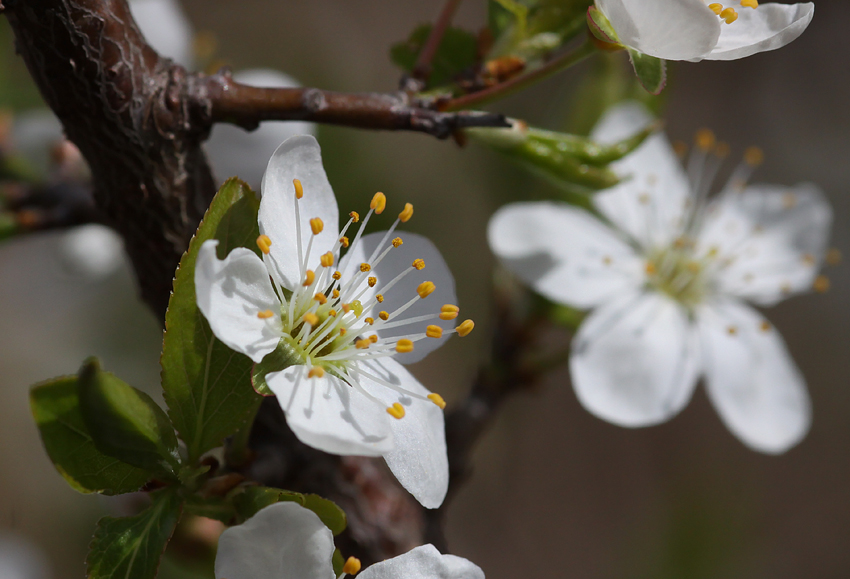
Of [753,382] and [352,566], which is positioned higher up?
[352,566]

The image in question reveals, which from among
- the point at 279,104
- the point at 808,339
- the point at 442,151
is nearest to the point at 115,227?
the point at 279,104

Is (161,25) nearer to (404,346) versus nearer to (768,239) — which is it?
(404,346)

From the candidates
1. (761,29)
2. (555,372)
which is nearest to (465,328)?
(761,29)

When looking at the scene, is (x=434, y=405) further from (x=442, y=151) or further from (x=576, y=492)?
(x=576, y=492)

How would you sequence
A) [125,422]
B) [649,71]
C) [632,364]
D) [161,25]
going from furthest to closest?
[161,25]
[632,364]
[649,71]
[125,422]

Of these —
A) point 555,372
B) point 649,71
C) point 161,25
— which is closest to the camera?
point 649,71

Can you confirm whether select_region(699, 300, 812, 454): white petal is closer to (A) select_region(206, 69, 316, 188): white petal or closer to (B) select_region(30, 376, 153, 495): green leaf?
(A) select_region(206, 69, 316, 188): white petal

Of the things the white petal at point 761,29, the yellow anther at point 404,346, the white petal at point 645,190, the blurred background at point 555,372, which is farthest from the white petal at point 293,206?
the blurred background at point 555,372
